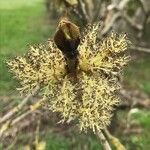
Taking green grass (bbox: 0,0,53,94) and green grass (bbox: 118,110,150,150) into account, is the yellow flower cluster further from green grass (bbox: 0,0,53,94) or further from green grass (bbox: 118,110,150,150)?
green grass (bbox: 0,0,53,94)

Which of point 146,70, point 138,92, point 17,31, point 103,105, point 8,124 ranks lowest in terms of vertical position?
point 103,105

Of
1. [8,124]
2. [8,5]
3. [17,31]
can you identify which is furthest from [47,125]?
[8,5]

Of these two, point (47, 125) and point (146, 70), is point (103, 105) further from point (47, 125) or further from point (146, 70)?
point (146, 70)

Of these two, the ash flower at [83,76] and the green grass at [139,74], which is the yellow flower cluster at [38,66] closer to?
the ash flower at [83,76]

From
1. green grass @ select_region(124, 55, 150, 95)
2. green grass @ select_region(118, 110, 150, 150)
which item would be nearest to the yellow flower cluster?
green grass @ select_region(118, 110, 150, 150)

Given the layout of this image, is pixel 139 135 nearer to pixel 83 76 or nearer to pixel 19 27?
pixel 83 76

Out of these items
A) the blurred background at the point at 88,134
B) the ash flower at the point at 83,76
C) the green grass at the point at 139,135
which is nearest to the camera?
the ash flower at the point at 83,76

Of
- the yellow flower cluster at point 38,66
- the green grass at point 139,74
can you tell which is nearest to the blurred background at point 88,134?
the green grass at point 139,74
